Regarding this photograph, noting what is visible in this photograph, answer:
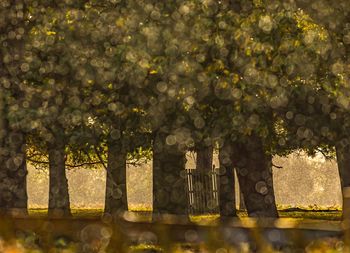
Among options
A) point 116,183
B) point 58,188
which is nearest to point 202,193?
point 58,188

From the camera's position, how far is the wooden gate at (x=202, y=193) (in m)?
39.9

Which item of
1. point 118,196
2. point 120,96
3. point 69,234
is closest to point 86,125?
point 120,96

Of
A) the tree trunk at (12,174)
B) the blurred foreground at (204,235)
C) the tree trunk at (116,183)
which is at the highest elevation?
the tree trunk at (116,183)

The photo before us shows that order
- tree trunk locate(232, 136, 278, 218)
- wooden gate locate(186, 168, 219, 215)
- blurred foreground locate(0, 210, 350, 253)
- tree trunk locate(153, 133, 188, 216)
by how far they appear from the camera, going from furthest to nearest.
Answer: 1. wooden gate locate(186, 168, 219, 215)
2. tree trunk locate(153, 133, 188, 216)
3. tree trunk locate(232, 136, 278, 218)
4. blurred foreground locate(0, 210, 350, 253)

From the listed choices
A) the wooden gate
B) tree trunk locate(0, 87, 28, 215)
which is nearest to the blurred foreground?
tree trunk locate(0, 87, 28, 215)

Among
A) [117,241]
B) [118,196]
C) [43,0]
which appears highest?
[43,0]

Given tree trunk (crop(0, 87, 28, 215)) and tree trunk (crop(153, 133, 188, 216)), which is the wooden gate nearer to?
tree trunk (crop(153, 133, 188, 216))

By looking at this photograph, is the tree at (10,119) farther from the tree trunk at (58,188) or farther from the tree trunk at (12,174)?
the tree trunk at (58,188)

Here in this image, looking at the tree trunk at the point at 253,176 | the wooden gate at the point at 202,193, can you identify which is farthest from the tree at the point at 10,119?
the wooden gate at the point at 202,193

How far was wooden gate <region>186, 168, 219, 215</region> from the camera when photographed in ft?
131

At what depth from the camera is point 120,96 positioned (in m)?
19.0

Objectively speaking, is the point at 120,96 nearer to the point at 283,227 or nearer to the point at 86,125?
the point at 86,125

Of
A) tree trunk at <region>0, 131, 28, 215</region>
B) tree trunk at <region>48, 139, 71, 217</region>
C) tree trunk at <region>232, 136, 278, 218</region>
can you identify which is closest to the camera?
tree trunk at <region>0, 131, 28, 215</region>

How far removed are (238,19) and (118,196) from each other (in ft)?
43.4
